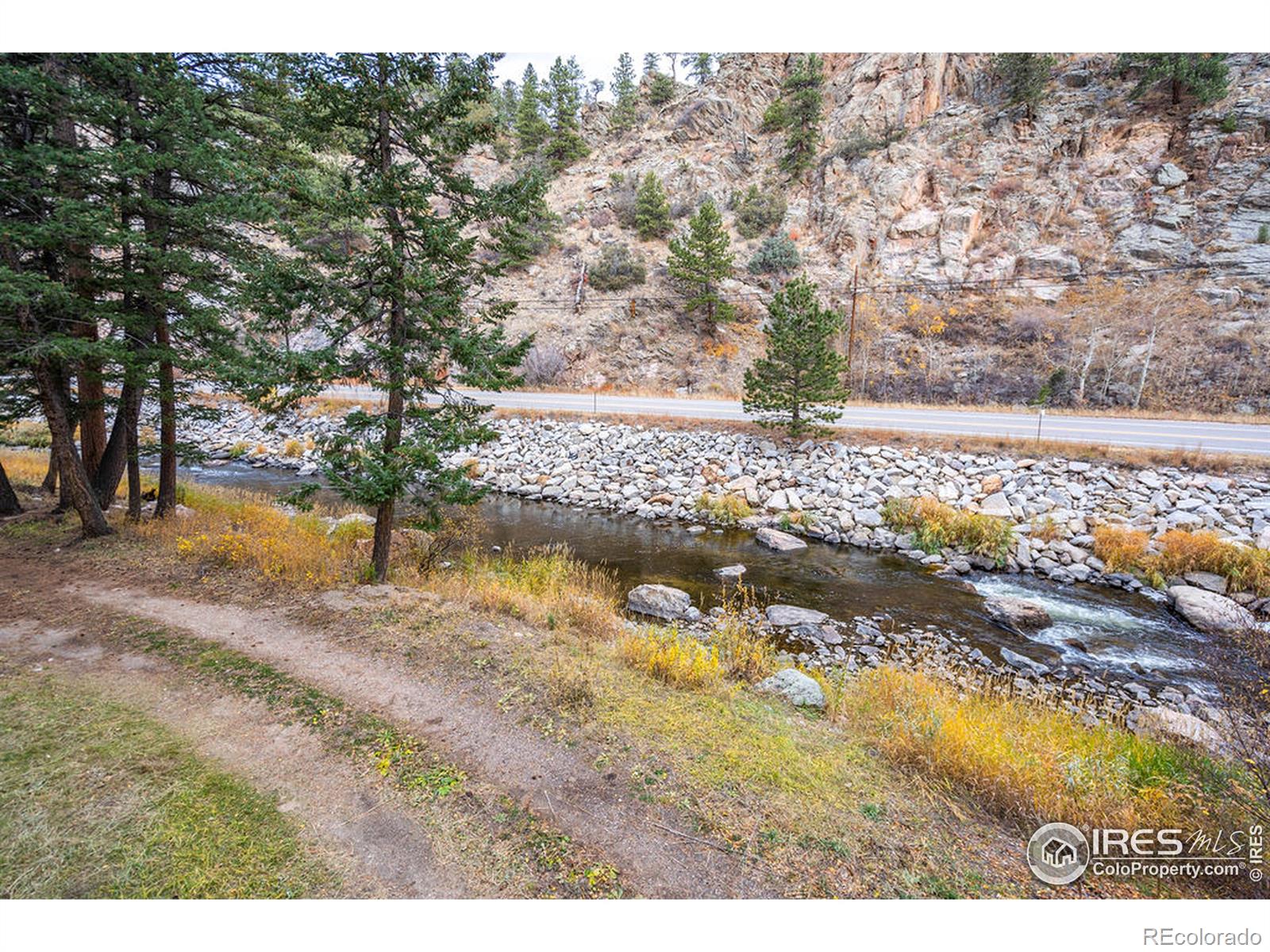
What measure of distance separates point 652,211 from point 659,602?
101 feet

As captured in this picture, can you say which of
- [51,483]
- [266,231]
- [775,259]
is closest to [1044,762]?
[266,231]

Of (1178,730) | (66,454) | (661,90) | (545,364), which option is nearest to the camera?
(1178,730)

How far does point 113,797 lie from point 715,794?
142 inches

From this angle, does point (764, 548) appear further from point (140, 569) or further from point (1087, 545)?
point (140, 569)

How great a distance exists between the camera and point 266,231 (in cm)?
709

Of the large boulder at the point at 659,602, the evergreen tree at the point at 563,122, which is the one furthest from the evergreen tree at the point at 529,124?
the large boulder at the point at 659,602

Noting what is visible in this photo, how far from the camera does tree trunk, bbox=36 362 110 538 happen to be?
676 centimetres

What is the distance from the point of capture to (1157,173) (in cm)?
2612

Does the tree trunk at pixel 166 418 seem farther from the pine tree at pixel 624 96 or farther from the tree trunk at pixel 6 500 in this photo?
the pine tree at pixel 624 96

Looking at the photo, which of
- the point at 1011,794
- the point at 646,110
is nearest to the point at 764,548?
the point at 1011,794

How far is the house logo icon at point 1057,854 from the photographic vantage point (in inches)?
111

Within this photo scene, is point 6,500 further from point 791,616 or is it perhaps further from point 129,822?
point 791,616

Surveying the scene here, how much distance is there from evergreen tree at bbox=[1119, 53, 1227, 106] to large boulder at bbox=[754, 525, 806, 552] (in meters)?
33.8

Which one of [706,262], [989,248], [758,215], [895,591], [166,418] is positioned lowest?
[895,591]
